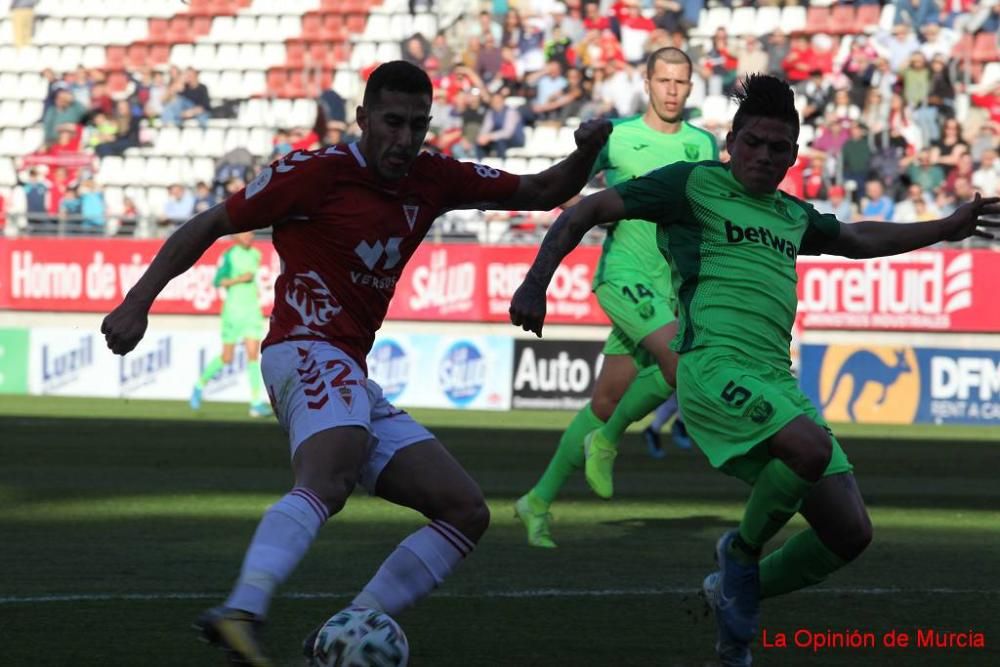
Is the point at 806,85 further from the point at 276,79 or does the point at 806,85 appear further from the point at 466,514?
the point at 466,514

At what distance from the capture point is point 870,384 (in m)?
23.5

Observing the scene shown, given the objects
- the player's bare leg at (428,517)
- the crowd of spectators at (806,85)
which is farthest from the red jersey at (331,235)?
the crowd of spectators at (806,85)

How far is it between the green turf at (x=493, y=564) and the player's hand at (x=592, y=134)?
5.89 ft

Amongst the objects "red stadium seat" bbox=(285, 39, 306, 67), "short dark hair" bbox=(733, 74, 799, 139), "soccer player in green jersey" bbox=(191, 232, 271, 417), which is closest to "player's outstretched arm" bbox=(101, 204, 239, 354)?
"short dark hair" bbox=(733, 74, 799, 139)

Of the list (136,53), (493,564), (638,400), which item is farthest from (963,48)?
(493,564)

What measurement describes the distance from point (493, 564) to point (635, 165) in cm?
240

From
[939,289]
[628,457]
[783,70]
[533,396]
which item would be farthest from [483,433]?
[783,70]

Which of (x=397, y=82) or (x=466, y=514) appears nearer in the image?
(x=397, y=82)

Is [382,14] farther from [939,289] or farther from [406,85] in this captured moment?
[406,85]

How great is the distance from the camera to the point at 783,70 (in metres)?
26.9

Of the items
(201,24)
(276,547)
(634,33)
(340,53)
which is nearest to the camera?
(276,547)

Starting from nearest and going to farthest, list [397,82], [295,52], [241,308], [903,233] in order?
[397,82]
[903,233]
[241,308]
[295,52]

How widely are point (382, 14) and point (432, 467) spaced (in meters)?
26.0

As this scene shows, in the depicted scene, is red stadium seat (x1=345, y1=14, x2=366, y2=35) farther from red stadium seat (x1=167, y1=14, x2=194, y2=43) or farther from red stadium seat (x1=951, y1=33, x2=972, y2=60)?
red stadium seat (x1=951, y1=33, x2=972, y2=60)
